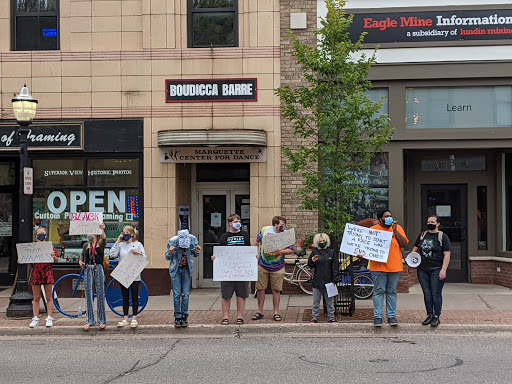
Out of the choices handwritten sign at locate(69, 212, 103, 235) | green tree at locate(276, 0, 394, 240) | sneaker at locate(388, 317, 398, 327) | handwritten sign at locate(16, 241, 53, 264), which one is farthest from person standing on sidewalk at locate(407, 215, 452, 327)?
handwritten sign at locate(16, 241, 53, 264)

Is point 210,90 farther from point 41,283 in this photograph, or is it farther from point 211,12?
point 41,283

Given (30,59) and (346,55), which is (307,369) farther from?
(30,59)

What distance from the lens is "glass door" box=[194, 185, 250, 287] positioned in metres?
15.3

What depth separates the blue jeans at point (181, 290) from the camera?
Answer: 35.3 feet

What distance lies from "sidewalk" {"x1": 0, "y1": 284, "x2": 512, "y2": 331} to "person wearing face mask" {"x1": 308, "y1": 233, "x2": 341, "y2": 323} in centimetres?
32

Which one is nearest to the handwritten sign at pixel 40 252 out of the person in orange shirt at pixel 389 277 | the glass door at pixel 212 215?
the glass door at pixel 212 215

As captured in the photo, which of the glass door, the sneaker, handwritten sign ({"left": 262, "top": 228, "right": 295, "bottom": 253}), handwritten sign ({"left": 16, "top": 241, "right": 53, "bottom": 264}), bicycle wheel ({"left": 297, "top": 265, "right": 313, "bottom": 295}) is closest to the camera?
the sneaker

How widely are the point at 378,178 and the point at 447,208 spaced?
2139mm

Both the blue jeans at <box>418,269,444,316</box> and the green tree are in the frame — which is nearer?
the blue jeans at <box>418,269,444,316</box>

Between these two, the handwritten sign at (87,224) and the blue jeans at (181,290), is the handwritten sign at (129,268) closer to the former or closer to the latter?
the blue jeans at (181,290)

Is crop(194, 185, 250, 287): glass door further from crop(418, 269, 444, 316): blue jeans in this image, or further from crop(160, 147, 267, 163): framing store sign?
crop(418, 269, 444, 316): blue jeans

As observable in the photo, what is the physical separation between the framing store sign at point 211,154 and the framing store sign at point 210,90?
107 centimetres

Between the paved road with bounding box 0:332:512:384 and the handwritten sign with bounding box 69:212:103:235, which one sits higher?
the handwritten sign with bounding box 69:212:103:235

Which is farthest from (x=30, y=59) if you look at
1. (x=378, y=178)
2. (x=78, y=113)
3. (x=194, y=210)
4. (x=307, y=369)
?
(x=307, y=369)
